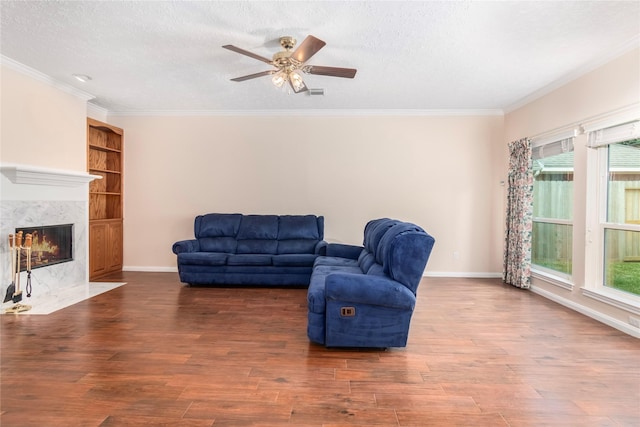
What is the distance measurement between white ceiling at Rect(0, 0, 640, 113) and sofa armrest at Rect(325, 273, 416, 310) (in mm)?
2224

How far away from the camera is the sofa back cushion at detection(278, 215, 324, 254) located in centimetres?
512

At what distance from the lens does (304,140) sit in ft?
18.3

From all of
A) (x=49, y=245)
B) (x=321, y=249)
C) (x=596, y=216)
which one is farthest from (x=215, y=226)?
(x=596, y=216)

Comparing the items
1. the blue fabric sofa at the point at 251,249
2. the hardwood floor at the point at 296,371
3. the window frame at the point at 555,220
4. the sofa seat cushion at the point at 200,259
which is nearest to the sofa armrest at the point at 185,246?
the blue fabric sofa at the point at 251,249

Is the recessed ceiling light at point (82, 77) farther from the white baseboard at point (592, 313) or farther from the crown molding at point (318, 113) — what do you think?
the white baseboard at point (592, 313)

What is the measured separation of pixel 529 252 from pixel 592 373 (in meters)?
2.61

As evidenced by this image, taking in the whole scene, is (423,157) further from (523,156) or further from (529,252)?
(529,252)

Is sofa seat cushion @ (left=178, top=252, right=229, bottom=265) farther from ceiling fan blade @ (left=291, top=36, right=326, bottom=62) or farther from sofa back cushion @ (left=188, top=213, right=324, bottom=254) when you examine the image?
ceiling fan blade @ (left=291, top=36, right=326, bottom=62)

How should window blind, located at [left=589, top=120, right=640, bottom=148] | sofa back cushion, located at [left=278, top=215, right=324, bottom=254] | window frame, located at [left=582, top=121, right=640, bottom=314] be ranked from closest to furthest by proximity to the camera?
window blind, located at [left=589, top=120, right=640, bottom=148]
window frame, located at [left=582, top=121, right=640, bottom=314]
sofa back cushion, located at [left=278, top=215, right=324, bottom=254]

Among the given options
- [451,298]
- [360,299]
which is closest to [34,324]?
[360,299]

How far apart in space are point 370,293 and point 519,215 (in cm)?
330

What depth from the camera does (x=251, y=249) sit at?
5148mm

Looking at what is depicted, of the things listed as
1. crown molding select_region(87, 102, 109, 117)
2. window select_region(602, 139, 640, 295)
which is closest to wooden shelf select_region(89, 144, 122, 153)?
crown molding select_region(87, 102, 109, 117)

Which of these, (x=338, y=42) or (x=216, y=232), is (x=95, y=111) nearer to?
(x=216, y=232)
